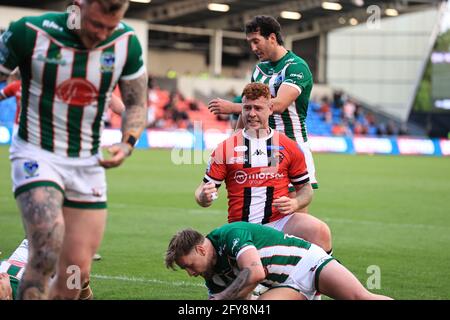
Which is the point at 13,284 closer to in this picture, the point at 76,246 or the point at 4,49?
the point at 76,246

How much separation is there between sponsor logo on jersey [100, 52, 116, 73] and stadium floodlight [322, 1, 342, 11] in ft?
147

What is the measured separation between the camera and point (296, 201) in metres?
7.43

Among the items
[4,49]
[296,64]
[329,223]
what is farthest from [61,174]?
[329,223]

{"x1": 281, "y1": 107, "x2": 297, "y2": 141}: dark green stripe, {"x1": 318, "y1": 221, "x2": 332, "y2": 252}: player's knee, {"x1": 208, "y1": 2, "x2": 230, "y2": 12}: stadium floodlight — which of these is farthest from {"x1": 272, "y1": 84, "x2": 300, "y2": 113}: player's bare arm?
{"x1": 208, "y1": 2, "x2": 230, "y2": 12}: stadium floodlight

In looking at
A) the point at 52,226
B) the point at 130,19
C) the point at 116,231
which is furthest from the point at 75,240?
the point at 130,19

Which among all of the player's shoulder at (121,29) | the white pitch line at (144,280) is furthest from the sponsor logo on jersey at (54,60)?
the white pitch line at (144,280)

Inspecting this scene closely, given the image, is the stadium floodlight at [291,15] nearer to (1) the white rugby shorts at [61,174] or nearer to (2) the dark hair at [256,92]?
(2) the dark hair at [256,92]

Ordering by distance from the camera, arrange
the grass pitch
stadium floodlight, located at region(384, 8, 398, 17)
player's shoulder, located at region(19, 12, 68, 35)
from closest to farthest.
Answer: player's shoulder, located at region(19, 12, 68, 35), the grass pitch, stadium floodlight, located at region(384, 8, 398, 17)

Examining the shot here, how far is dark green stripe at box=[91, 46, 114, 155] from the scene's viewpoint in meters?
5.91

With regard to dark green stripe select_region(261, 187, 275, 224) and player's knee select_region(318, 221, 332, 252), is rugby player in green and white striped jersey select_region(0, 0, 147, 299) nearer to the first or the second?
dark green stripe select_region(261, 187, 275, 224)

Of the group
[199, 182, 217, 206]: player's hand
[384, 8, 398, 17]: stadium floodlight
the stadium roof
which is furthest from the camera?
[384, 8, 398, 17]: stadium floodlight

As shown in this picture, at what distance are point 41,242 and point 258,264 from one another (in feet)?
5.03

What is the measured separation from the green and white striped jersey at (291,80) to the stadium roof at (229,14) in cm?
3576

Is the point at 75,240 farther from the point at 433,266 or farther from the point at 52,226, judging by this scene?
the point at 433,266
